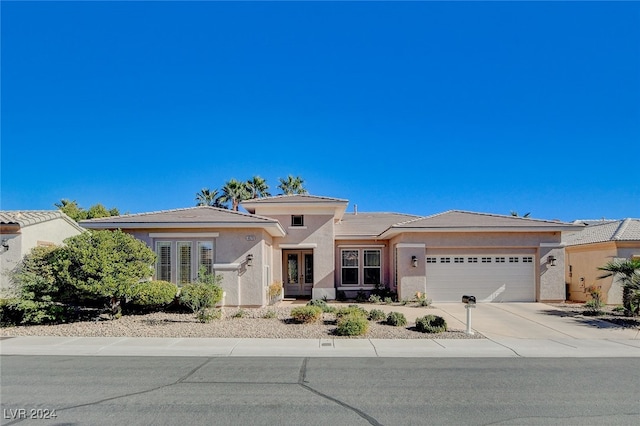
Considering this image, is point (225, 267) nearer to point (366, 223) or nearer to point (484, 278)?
point (366, 223)

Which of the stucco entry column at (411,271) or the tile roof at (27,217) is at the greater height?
the tile roof at (27,217)

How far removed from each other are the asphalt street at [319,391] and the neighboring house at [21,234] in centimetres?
975

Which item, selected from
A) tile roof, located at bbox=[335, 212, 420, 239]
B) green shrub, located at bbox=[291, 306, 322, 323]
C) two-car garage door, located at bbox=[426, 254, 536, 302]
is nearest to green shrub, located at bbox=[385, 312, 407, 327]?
green shrub, located at bbox=[291, 306, 322, 323]

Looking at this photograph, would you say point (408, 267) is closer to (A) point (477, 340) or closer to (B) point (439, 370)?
(A) point (477, 340)

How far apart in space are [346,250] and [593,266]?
11.8m

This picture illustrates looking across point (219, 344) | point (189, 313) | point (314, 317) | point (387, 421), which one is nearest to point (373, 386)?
point (387, 421)

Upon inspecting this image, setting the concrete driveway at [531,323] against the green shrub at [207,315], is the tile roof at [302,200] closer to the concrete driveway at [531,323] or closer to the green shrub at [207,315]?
the concrete driveway at [531,323]

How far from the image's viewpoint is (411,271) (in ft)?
64.5

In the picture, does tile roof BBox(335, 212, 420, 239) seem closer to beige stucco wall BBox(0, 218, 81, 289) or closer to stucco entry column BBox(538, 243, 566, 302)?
stucco entry column BBox(538, 243, 566, 302)

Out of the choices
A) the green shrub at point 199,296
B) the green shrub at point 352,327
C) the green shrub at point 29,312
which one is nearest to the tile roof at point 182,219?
the green shrub at point 199,296

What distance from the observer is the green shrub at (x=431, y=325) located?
1221 centimetres

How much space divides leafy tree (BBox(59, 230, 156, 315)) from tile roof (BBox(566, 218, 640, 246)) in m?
19.5

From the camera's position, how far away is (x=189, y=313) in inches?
604

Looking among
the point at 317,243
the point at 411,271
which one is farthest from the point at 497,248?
the point at 317,243
